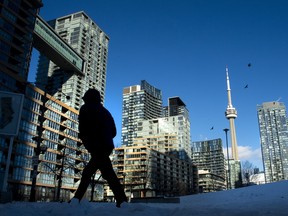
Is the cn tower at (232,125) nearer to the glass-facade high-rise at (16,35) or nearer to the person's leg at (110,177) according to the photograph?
the glass-facade high-rise at (16,35)

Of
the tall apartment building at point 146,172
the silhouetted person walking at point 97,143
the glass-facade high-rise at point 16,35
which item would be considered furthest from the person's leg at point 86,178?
the tall apartment building at point 146,172

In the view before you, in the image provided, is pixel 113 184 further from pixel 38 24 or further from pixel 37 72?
pixel 37 72

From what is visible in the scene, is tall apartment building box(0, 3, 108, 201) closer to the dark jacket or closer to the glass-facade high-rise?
the glass-facade high-rise

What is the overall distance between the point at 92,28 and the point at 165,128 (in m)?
62.9

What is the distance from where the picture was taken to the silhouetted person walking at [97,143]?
10.8 metres

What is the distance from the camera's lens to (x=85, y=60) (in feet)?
475

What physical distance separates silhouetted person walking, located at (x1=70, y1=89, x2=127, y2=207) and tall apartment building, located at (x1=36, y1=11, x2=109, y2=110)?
123381 millimetres

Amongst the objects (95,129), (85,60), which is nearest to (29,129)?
(95,129)

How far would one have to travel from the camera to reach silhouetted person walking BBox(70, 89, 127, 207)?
425 inches

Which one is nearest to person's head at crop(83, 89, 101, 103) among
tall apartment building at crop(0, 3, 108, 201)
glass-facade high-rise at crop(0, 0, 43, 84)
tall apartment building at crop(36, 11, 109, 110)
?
tall apartment building at crop(0, 3, 108, 201)

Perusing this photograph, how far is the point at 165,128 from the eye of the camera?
160000mm

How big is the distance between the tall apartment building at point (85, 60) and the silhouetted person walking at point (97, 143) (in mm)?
123381

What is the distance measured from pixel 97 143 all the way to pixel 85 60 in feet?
454

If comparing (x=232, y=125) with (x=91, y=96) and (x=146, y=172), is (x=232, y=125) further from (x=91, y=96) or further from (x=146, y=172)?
(x=91, y=96)
